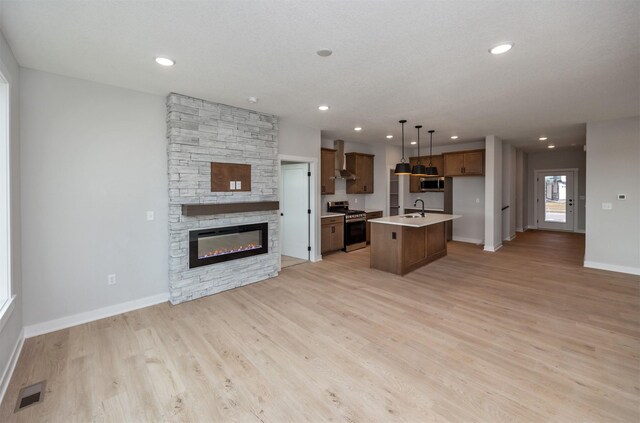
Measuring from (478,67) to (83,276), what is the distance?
15.8ft

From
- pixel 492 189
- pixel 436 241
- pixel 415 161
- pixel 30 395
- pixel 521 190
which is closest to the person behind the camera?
pixel 30 395

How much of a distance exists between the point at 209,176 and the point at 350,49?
2510 mm

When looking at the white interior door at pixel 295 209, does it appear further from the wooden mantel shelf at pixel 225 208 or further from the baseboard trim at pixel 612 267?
the baseboard trim at pixel 612 267

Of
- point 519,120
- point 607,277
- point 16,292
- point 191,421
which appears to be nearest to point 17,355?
point 16,292

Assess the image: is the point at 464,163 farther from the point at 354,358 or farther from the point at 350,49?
the point at 354,358

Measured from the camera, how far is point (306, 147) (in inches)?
216

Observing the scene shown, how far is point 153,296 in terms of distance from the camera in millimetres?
3721

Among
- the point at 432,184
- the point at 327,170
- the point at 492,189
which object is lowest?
the point at 492,189

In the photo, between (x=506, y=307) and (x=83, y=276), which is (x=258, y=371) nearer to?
(x=83, y=276)

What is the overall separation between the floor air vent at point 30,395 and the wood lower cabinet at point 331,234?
460 cm

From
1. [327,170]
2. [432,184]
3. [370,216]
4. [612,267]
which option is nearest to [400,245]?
[327,170]

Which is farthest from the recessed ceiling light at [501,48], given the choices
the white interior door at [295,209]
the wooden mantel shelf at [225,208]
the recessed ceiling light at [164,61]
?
the white interior door at [295,209]

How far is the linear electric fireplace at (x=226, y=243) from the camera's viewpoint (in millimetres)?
3877

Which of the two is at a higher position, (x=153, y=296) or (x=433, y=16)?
(x=433, y=16)
